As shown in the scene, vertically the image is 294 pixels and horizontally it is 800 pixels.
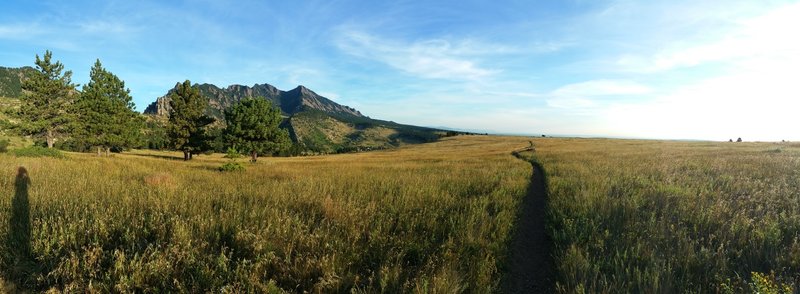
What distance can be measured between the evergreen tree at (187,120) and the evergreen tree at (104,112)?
5.08m

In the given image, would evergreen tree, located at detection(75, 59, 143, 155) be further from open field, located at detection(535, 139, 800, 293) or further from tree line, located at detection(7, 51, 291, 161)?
open field, located at detection(535, 139, 800, 293)

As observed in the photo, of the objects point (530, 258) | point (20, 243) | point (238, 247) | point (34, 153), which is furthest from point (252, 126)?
point (530, 258)

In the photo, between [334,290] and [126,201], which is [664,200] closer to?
[334,290]

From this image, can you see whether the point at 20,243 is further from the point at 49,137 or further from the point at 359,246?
the point at 49,137

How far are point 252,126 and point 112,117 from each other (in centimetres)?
1661

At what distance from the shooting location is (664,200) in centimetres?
827

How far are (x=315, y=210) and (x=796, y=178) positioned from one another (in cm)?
1552

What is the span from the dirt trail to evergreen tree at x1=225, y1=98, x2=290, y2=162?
40.0 m

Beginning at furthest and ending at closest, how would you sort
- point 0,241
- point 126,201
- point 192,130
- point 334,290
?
point 192,130
point 126,201
point 0,241
point 334,290

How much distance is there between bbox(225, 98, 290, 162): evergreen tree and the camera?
136 ft

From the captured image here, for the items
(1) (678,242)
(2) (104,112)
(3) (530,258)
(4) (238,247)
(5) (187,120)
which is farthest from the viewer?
(5) (187,120)

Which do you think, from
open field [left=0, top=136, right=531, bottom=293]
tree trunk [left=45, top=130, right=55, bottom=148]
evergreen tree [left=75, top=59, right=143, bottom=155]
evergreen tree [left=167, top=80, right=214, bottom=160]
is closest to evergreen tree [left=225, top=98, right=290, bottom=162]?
evergreen tree [left=167, top=80, right=214, bottom=160]

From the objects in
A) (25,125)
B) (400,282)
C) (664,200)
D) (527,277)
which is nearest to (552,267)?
(527,277)

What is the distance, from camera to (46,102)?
111ft
